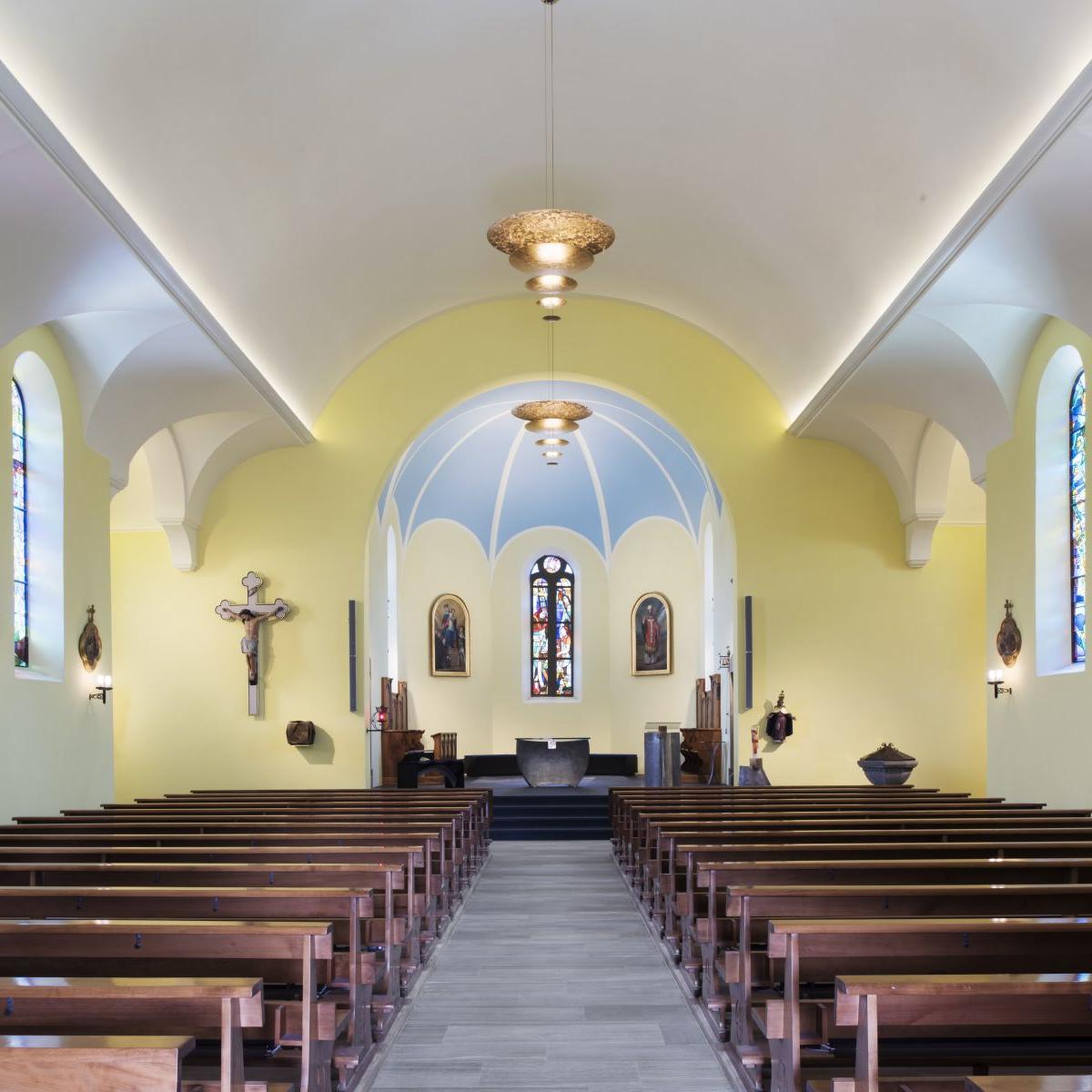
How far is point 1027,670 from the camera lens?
34.3 ft

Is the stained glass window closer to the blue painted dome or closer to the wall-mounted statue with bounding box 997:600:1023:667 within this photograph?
the blue painted dome

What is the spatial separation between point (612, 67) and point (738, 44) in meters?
1.10

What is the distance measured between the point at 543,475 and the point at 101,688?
10.9m

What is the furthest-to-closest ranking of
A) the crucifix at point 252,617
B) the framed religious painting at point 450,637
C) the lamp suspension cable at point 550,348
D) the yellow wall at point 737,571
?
the framed religious painting at point 450,637, the lamp suspension cable at point 550,348, the yellow wall at point 737,571, the crucifix at point 252,617

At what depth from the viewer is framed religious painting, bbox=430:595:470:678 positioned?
20.9 m

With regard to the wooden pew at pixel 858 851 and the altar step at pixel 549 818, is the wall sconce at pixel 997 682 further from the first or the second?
the altar step at pixel 549 818

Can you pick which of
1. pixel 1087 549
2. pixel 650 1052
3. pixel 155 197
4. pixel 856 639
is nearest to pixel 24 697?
pixel 155 197

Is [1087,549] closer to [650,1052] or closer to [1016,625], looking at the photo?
[1016,625]

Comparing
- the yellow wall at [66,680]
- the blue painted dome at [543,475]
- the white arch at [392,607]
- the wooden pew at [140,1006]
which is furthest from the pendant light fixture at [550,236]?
the white arch at [392,607]

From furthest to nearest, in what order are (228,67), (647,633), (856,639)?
(647,633) → (856,639) → (228,67)

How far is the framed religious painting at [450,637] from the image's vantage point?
20859 mm

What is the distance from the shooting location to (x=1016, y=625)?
420 inches

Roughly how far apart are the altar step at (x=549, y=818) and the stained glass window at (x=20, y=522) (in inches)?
260

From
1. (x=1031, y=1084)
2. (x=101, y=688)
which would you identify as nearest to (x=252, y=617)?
(x=101, y=688)
